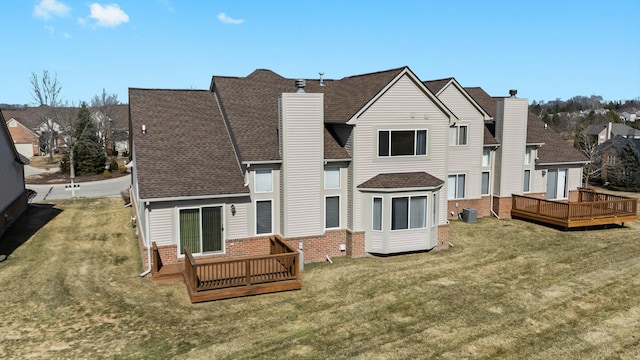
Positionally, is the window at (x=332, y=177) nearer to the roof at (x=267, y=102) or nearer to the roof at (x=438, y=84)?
the roof at (x=267, y=102)

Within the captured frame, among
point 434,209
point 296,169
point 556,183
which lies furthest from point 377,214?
point 556,183

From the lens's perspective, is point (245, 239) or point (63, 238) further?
point (63, 238)

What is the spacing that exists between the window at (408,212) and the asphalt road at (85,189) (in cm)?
2429

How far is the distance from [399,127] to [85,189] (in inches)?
1162

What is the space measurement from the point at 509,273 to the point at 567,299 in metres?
2.78

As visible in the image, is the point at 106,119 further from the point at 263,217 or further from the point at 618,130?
the point at 618,130

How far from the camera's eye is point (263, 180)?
1861cm

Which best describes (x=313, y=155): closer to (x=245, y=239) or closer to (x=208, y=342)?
(x=245, y=239)

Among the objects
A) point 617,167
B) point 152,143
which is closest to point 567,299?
point 152,143

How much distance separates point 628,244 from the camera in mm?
21281

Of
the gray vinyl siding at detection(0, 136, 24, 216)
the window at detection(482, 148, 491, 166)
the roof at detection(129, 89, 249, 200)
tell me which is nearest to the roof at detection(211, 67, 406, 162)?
the roof at detection(129, 89, 249, 200)

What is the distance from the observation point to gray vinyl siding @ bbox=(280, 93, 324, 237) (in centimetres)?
1820

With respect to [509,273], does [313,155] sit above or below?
above

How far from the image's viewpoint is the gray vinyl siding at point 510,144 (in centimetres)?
2625
